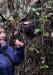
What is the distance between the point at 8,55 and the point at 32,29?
60 centimetres

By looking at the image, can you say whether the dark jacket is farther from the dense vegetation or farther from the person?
the dense vegetation

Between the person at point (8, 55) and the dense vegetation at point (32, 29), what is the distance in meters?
0.40

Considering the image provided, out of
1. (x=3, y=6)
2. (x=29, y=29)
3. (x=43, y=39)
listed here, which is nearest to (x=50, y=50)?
(x=43, y=39)

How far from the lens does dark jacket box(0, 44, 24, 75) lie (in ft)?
9.07

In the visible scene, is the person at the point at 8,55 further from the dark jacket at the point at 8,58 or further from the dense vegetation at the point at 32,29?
the dense vegetation at the point at 32,29

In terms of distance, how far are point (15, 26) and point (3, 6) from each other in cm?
44

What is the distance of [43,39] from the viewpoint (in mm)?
3479

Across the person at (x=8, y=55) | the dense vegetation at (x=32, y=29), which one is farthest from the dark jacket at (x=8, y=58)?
the dense vegetation at (x=32, y=29)

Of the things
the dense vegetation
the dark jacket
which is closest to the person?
the dark jacket

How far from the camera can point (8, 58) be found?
283cm

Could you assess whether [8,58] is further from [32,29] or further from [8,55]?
[32,29]

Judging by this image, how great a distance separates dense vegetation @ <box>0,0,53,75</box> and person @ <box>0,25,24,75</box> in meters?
0.40

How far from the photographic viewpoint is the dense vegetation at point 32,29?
3.35 m

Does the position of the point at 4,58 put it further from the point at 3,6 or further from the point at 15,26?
the point at 3,6
